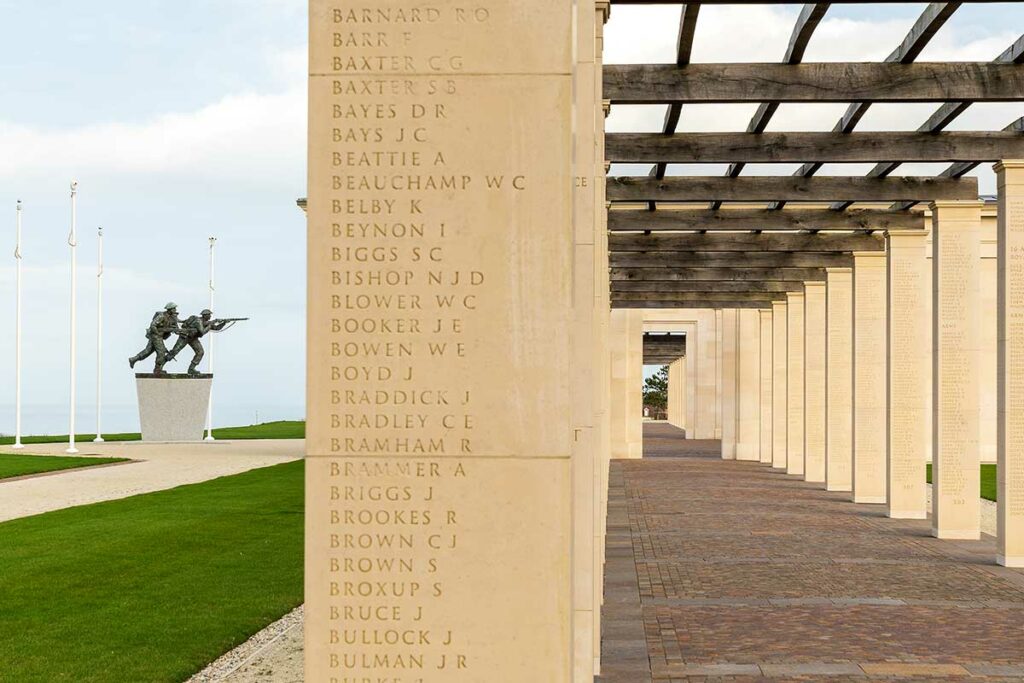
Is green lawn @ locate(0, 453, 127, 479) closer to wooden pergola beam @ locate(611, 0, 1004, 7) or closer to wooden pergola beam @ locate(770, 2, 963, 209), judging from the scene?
wooden pergola beam @ locate(770, 2, 963, 209)

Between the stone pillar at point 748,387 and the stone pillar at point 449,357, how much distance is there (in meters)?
34.9

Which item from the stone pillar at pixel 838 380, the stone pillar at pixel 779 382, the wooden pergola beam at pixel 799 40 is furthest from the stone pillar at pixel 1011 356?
the stone pillar at pixel 779 382

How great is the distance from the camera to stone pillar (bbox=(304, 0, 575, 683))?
17.1 feet

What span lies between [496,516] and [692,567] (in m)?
10.3

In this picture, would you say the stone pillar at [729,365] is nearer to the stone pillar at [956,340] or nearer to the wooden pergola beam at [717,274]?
the wooden pergola beam at [717,274]

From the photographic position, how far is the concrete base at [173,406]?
48875 millimetres

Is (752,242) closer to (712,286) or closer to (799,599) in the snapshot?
(712,286)

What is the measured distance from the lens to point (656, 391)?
4528 inches

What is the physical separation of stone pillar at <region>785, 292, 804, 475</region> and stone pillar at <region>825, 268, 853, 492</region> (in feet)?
14.8

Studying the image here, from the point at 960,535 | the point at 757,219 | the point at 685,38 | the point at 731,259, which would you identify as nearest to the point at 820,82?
the point at 685,38

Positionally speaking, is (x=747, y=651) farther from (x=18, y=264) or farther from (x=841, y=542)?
(x=18, y=264)

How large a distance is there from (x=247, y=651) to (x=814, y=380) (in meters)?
21.4

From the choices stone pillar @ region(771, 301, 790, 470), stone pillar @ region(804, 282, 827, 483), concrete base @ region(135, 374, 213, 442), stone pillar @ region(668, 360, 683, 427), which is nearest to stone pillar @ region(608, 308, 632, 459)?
stone pillar @ region(771, 301, 790, 470)

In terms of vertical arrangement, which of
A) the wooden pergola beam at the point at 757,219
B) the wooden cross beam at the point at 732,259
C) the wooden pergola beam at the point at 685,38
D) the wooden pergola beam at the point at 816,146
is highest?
the wooden pergola beam at the point at 685,38
